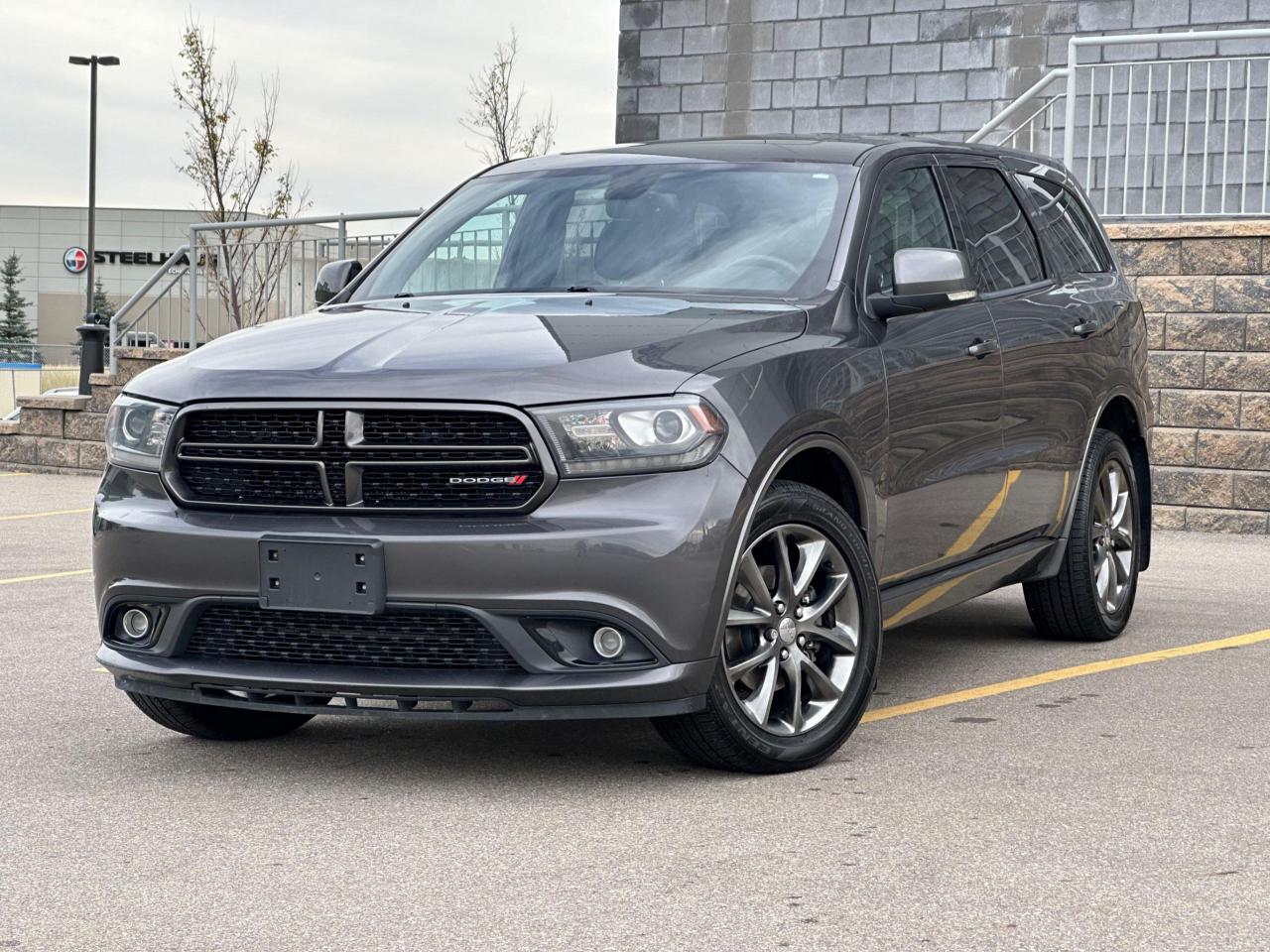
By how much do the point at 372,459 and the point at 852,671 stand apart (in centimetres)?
143

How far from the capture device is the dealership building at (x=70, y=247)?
8856 cm

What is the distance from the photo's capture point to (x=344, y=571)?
14.8ft

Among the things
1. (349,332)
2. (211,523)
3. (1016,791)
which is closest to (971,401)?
(1016,791)

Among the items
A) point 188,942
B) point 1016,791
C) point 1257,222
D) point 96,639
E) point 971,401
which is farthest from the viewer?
point 1257,222

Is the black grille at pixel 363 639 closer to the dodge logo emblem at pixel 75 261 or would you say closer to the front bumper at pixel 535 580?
the front bumper at pixel 535 580

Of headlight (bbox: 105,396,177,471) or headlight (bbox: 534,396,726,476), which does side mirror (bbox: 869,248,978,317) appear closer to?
headlight (bbox: 534,396,726,476)

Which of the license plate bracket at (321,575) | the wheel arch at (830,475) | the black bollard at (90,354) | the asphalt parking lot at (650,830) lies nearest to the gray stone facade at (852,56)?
the black bollard at (90,354)

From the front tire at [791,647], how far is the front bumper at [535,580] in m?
0.17

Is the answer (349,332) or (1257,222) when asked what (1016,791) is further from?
(1257,222)

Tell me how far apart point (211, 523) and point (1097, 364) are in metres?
3.71

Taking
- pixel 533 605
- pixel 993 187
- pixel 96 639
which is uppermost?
pixel 993 187

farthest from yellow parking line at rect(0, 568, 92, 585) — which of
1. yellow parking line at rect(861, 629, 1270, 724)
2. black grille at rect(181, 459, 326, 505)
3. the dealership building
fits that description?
the dealership building

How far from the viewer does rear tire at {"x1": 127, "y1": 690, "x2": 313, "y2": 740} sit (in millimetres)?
5297

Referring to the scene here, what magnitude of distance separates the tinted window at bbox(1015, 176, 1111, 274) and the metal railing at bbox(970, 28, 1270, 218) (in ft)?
15.6
